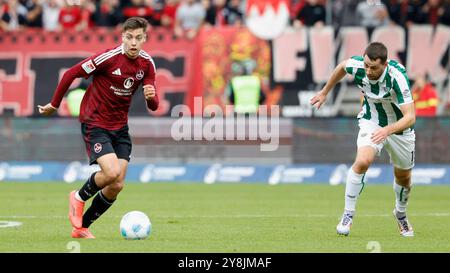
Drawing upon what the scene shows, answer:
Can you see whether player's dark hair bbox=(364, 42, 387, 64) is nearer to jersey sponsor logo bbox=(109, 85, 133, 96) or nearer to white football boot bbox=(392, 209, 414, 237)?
white football boot bbox=(392, 209, 414, 237)

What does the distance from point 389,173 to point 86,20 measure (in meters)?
8.44

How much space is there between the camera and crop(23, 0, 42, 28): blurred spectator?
25094 mm

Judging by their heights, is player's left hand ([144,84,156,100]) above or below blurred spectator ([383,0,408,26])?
above

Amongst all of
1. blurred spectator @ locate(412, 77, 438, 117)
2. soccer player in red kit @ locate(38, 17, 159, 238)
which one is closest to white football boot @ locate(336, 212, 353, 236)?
soccer player in red kit @ locate(38, 17, 159, 238)

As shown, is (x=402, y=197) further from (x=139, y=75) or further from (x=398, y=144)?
(x=139, y=75)

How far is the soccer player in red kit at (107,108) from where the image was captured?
1117cm

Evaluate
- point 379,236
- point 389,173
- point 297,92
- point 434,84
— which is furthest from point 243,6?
point 379,236

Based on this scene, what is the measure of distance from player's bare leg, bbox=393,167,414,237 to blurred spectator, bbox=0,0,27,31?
1462 centimetres

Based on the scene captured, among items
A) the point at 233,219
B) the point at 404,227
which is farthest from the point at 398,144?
the point at 233,219

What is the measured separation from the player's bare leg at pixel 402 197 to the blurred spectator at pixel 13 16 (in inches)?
576

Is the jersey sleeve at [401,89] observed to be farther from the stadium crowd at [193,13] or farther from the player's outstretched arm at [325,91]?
the stadium crowd at [193,13]
